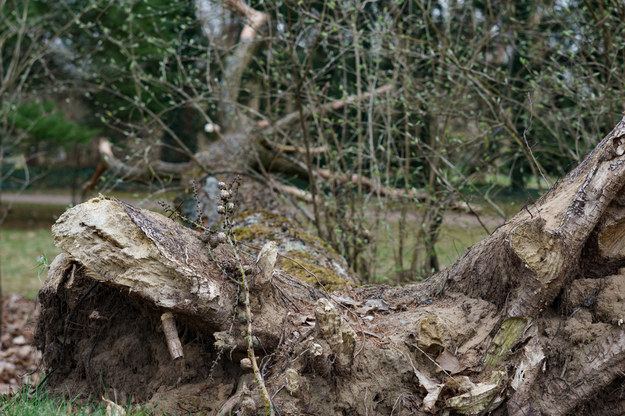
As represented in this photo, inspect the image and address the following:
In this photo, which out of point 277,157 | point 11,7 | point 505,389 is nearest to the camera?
point 505,389

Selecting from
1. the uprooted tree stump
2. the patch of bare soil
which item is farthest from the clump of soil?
the patch of bare soil

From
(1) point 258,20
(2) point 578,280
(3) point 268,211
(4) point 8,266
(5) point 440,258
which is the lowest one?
(4) point 8,266

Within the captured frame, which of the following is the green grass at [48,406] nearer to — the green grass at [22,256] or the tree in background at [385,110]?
the tree in background at [385,110]

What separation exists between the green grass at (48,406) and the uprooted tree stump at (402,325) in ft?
0.43

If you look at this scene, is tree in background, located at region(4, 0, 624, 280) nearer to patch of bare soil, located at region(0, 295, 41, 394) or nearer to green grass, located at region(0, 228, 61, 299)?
patch of bare soil, located at region(0, 295, 41, 394)

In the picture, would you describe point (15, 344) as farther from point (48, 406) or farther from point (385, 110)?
point (385, 110)

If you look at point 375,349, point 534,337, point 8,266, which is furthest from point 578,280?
point 8,266

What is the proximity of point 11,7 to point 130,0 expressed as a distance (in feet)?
31.2

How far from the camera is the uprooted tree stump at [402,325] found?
251cm

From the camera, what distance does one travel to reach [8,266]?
11727 mm

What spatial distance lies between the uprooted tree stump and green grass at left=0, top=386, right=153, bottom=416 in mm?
131

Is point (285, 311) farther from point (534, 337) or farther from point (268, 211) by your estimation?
point (268, 211)

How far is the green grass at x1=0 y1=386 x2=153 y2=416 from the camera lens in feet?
8.70

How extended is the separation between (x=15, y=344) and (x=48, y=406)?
17.3 ft
